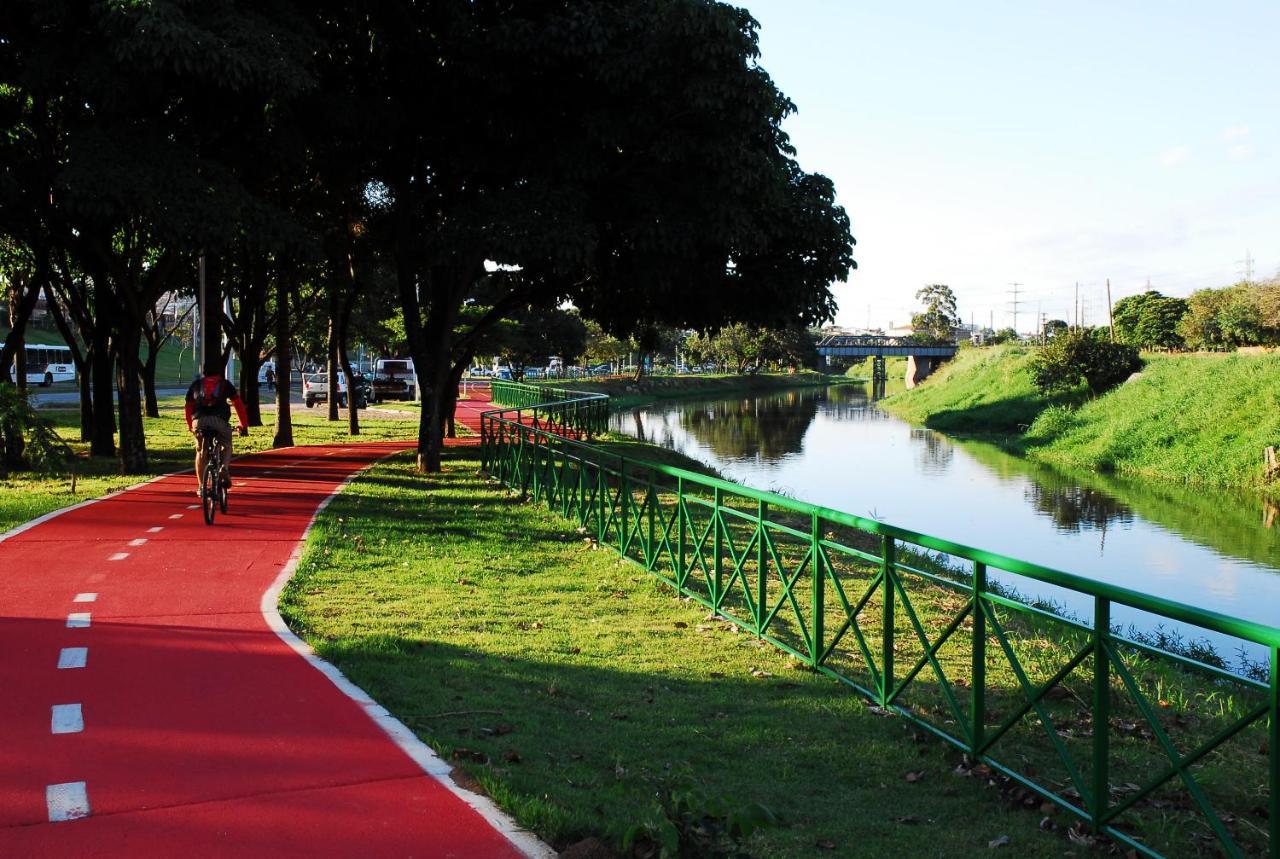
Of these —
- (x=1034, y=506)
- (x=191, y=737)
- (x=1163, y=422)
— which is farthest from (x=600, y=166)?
(x=1163, y=422)

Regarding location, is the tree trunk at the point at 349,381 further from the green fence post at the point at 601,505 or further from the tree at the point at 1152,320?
the tree at the point at 1152,320

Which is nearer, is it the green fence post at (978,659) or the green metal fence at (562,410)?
the green fence post at (978,659)

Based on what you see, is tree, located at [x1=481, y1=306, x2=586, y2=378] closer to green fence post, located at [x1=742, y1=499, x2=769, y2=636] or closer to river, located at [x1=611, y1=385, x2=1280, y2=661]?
river, located at [x1=611, y1=385, x2=1280, y2=661]

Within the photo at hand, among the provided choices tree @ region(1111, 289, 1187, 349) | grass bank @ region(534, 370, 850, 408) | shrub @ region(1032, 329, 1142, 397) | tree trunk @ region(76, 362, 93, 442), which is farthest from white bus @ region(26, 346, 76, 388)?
tree @ region(1111, 289, 1187, 349)

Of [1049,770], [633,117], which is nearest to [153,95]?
[633,117]

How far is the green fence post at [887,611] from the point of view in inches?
265

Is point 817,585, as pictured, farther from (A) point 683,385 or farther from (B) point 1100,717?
(A) point 683,385

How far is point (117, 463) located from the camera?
2033 cm

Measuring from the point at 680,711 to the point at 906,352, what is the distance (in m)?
90.8

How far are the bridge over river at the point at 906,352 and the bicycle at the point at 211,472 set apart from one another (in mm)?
75629

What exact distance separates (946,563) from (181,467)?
12788 mm

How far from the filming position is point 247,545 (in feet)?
38.5

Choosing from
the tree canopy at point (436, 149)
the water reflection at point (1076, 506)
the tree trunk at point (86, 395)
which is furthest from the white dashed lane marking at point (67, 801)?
the tree trunk at point (86, 395)

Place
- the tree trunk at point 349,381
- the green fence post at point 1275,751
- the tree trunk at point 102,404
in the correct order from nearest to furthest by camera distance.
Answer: the green fence post at point 1275,751
the tree trunk at point 102,404
the tree trunk at point 349,381
